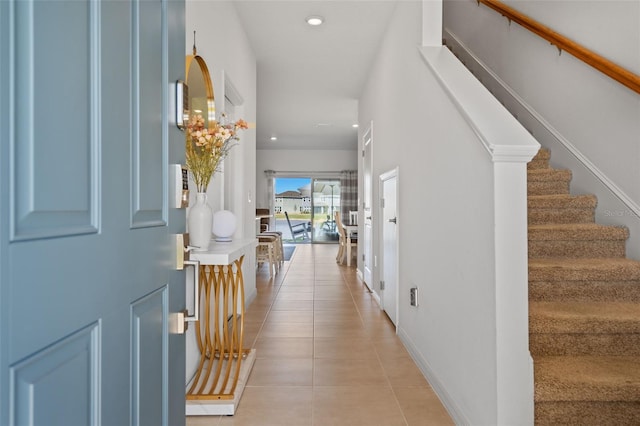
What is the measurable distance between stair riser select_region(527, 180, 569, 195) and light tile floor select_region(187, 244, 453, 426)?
1495 millimetres

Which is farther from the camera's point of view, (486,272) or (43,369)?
(486,272)

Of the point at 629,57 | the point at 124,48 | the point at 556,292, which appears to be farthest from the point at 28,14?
the point at 629,57

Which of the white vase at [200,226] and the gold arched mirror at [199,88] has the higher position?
the gold arched mirror at [199,88]

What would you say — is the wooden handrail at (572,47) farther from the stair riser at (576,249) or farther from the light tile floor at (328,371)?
the light tile floor at (328,371)

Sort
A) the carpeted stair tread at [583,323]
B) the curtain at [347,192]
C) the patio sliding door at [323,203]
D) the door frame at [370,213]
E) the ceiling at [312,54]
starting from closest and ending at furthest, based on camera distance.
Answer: the carpeted stair tread at [583,323], the ceiling at [312,54], the door frame at [370,213], the curtain at [347,192], the patio sliding door at [323,203]

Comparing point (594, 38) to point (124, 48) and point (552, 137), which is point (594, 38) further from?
point (124, 48)

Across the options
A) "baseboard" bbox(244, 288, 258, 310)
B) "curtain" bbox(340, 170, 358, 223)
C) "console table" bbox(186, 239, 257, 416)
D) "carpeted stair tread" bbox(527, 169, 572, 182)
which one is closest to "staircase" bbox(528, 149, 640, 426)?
"carpeted stair tread" bbox(527, 169, 572, 182)

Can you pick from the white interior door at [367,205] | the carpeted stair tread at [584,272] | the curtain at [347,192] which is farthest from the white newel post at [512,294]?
the curtain at [347,192]

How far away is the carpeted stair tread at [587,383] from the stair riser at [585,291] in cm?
47

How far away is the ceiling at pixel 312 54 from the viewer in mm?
3750

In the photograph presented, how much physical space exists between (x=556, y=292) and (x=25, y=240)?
2373 mm

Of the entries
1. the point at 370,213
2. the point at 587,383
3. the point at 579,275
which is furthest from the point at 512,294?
the point at 370,213

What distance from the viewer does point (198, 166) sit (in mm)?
2240

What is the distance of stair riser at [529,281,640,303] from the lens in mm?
2209
